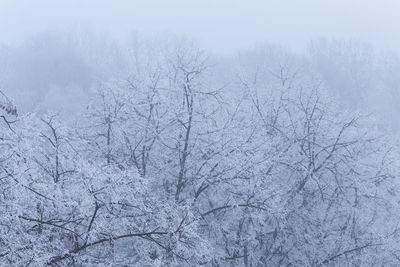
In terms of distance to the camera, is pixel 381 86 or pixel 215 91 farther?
pixel 381 86

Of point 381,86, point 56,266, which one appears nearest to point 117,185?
point 56,266

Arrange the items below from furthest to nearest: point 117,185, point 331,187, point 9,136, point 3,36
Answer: point 3,36 < point 331,187 < point 117,185 < point 9,136

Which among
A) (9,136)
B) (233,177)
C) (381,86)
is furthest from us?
(381,86)

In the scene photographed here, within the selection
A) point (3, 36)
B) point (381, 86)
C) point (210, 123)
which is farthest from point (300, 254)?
point (3, 36)

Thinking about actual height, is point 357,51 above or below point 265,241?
above

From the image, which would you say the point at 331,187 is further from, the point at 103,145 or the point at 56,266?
the point at 56,266

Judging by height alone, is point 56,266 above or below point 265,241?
below

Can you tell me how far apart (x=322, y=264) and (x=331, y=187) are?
5.73 ft

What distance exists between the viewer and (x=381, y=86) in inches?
1938

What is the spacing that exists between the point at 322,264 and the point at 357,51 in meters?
50.0

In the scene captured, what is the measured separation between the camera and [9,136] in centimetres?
502

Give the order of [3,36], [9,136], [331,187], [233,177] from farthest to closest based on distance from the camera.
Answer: [3,36]
[331,187]
[233,177]
[9,136]

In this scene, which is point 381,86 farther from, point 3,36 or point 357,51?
point 3,36

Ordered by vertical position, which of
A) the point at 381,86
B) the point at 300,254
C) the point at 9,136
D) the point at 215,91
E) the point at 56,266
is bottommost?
the point at 56,266
